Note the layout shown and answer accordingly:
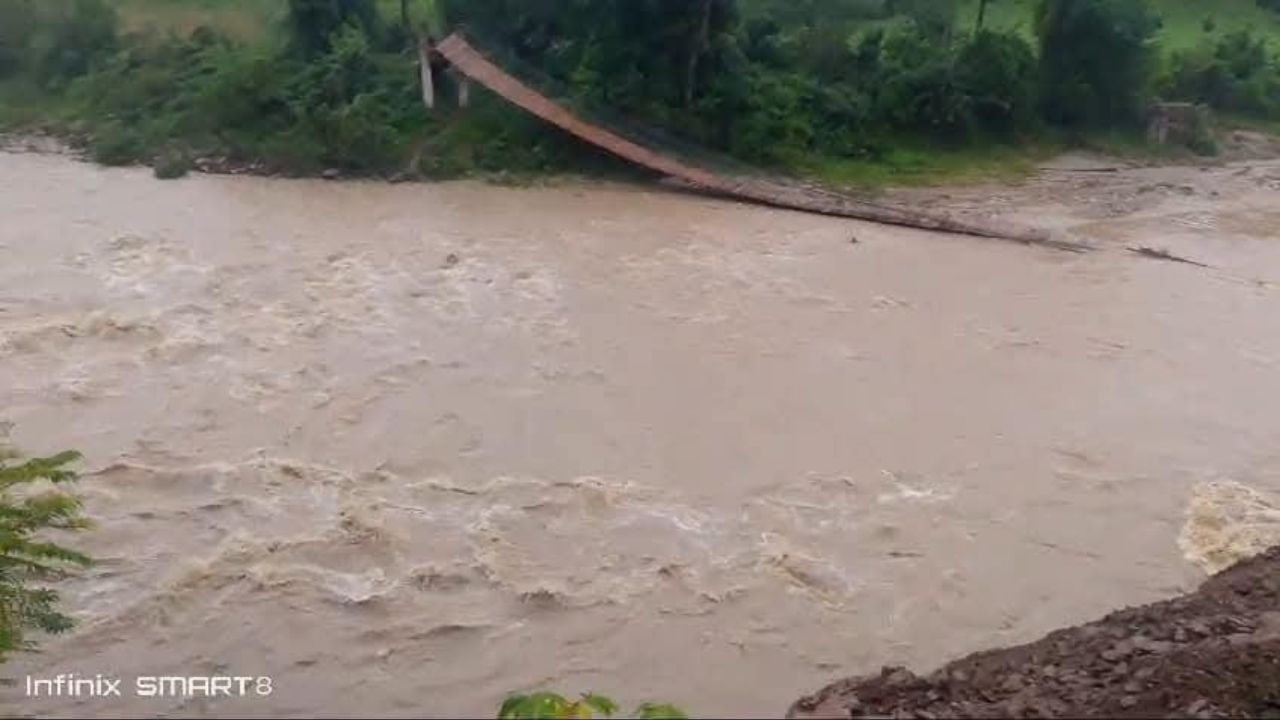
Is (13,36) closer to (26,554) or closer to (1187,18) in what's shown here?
(26,554)

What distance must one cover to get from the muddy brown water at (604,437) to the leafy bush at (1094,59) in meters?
4.10

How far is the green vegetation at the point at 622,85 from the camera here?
17.3 meters

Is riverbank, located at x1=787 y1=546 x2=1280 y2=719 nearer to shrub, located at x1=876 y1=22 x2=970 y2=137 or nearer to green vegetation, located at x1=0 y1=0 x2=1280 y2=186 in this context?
green vegetation, located at x1=0 y1=0 x2=1280 y2=186

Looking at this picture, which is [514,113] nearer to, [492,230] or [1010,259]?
[492,230]

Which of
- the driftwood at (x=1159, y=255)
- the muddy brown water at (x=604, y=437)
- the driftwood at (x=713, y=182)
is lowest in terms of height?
the muddy brown water at (x=604, y=437)

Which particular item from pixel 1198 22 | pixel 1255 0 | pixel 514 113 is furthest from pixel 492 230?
pixel 1255 0

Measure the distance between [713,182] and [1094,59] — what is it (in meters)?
6.38

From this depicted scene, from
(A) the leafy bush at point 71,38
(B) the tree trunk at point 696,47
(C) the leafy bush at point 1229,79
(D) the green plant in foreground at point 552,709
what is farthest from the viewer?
(C) the leafy bush at point 1229,79

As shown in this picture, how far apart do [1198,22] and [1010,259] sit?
12208 millimetres

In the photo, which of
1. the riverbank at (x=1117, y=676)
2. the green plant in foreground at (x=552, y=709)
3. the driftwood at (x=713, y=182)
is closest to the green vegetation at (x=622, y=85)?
the driftwood at (x=713, y=182)

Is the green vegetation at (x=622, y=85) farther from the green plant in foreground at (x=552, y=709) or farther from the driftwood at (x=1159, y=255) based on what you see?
the green plant in foreground at (x=552, y=709)

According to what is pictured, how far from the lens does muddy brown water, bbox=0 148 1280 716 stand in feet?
24.4

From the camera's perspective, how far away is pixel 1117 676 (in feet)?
21.0

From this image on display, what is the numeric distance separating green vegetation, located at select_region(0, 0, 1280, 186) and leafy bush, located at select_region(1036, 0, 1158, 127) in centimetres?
3
